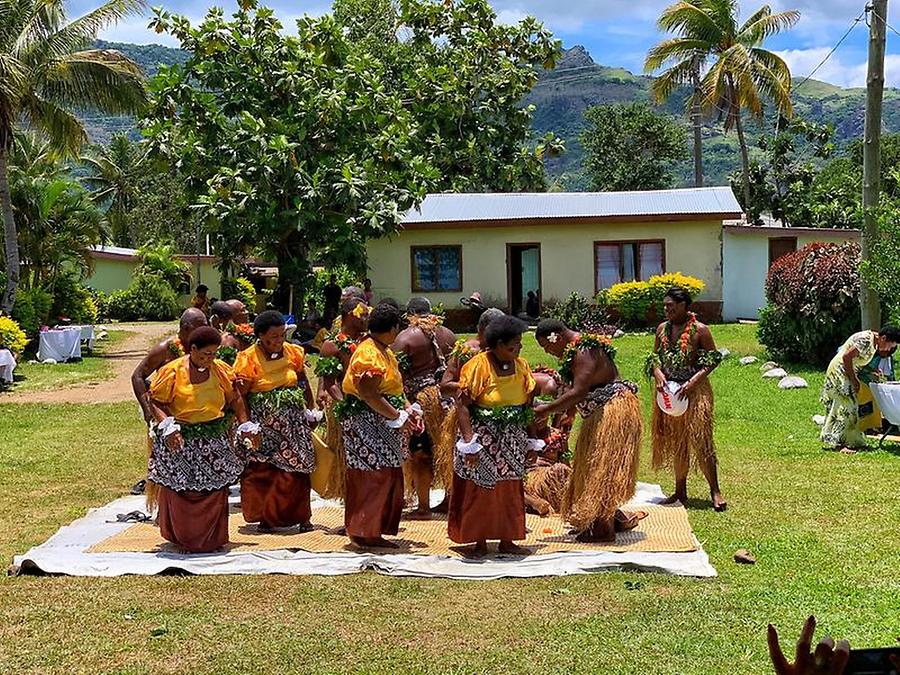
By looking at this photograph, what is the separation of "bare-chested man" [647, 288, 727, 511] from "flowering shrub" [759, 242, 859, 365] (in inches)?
336

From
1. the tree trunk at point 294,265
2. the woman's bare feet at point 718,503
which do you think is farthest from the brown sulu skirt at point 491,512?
the tree trunk at point 294,265

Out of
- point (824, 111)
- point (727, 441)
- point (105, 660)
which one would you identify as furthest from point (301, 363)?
point (824, 111)

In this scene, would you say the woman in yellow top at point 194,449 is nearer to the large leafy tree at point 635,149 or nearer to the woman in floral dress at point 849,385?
the woman in floral dress at point 849,385

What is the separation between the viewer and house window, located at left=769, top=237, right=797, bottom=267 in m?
25.1

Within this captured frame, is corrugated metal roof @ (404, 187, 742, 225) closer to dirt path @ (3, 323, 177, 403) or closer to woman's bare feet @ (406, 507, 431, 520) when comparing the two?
dirt path @ (3, 323, 177, 403)

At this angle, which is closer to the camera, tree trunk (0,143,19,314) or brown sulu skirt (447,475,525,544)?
brown sulu skirt (447,475,525,544)

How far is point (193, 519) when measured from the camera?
23.0 feet

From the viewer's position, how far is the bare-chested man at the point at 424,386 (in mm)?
7957

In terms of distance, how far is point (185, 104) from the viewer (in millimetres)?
19391

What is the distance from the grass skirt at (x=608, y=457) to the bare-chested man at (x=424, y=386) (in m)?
1.17

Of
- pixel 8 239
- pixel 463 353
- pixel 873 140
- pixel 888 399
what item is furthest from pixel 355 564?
pixel 8 239

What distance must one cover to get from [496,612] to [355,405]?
1.90 metres

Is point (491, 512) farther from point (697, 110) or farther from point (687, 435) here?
point (697, 110)

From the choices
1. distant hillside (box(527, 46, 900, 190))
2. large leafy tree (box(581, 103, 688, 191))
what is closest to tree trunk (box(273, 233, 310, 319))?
large leafy tree (box(581, 103, 688, 191))
